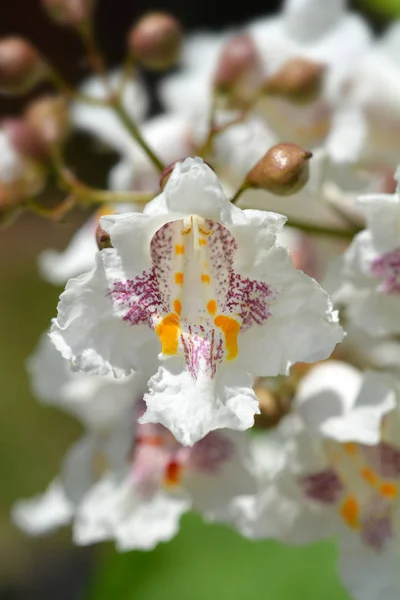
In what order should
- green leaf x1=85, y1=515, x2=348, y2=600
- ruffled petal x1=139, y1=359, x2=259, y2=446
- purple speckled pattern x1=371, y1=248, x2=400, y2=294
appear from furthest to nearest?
1. green leaf x1=85, y1=515, x2=348, y2=600
2. purple speckled pattern x1=371, y1=248, x2=400, y2=294
3. ruffled petal x1=139, y1=359, x2=259, y2=446

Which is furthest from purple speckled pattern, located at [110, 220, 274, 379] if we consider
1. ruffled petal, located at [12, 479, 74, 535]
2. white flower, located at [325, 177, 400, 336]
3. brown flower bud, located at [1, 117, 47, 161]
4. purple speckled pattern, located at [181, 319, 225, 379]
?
ruffled petal, located at [12, 479, 74, 535]

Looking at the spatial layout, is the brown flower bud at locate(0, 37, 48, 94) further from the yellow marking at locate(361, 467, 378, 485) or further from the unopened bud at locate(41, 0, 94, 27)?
the yellow marking at locate(361, 467, 378, 485)

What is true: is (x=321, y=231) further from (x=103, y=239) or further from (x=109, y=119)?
(x=109, y=119)

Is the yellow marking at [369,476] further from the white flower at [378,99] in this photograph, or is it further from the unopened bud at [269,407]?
the white flower at [378,99]

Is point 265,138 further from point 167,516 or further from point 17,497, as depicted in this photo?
point 17,497

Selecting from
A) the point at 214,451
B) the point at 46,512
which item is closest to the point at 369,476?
the point at 214,451
